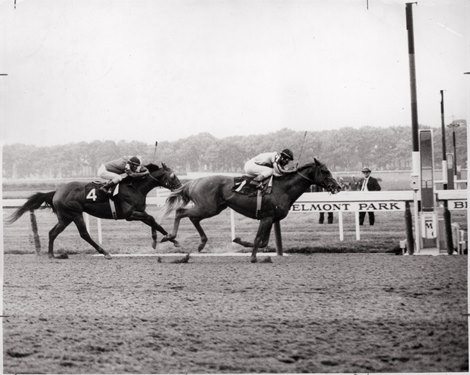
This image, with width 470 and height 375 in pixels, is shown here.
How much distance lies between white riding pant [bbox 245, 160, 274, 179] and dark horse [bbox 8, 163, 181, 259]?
1120 millimetres

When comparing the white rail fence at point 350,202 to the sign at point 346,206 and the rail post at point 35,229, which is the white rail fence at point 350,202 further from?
the rail post at point 35,229

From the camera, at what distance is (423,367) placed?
5.18 m

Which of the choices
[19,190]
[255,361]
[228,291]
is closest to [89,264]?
[19,190]

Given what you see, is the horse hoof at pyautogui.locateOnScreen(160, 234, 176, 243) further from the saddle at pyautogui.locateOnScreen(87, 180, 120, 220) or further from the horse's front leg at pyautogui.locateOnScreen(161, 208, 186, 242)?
the saddle at pyautogui.locateOnScreen(87, 180, 120, 220)

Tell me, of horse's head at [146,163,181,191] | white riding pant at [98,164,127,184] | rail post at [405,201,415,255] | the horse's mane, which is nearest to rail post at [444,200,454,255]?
rail post at [405,201,415,255]

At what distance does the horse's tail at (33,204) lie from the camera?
322 inches

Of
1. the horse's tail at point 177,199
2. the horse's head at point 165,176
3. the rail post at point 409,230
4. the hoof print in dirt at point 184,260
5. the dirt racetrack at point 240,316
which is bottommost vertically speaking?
the dirt racetrack at point 240,316

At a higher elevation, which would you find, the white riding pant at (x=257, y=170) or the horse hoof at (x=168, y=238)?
the white riding pant at (x=257, y=170)

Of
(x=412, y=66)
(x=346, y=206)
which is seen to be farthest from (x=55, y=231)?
(x=412, y=66)

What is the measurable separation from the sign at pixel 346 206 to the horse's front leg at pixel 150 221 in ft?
5.59

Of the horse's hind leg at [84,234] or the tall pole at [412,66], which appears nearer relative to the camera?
the tall pole at [412,66]

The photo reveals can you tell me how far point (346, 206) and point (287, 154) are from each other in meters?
1.31

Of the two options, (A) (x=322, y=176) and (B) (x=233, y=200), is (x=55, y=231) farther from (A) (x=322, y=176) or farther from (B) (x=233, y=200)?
(A) (x=322, y=176)

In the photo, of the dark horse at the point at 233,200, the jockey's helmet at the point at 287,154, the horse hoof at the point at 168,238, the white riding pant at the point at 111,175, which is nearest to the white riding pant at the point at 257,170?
the dark horse at the point at 233,200
